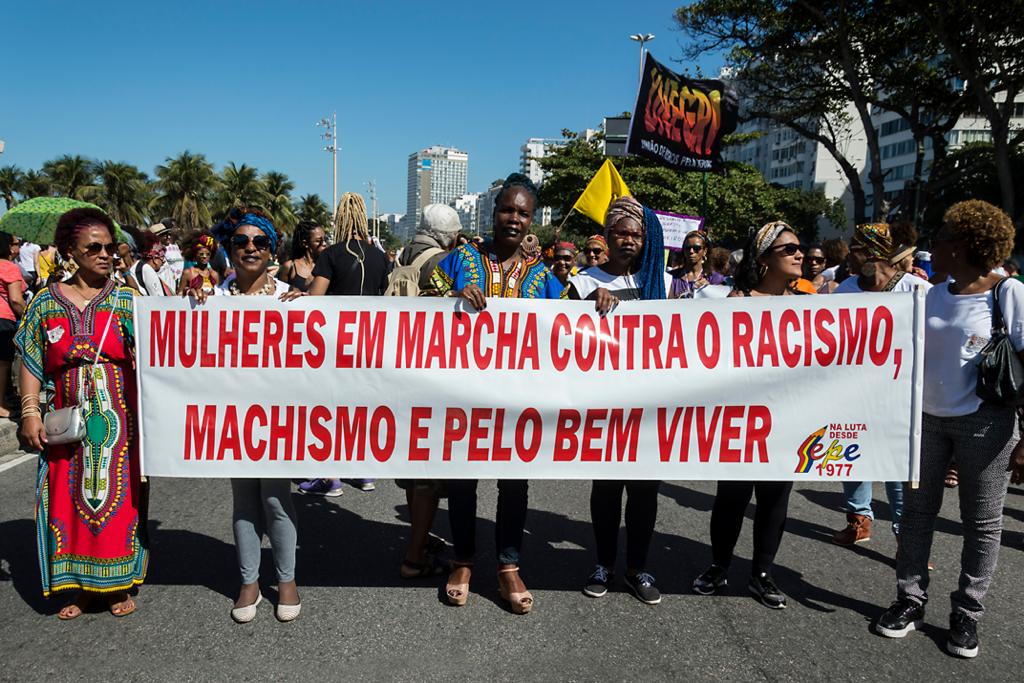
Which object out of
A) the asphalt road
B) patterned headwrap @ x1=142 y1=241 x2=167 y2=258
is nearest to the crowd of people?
the asphalt road

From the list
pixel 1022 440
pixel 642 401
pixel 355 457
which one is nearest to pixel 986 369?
pixel 1022 440

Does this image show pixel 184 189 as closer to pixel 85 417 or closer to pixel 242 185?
pixel 242 185

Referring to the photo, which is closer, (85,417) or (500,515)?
(85,417)

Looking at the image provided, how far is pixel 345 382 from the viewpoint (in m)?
3.32

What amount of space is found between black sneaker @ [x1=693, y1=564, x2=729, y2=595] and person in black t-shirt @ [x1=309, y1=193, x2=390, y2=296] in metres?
2.74

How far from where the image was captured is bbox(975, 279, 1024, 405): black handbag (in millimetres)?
2908

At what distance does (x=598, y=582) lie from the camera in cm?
360

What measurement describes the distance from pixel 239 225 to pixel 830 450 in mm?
2845

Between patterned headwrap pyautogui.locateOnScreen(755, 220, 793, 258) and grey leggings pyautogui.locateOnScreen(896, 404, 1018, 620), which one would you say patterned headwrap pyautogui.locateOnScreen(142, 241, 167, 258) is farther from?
grey leggings pyautogui.locateOnScreen(896, 404, 1018, 620)

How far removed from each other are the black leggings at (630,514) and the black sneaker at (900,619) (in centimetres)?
106

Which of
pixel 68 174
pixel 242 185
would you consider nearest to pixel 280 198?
pixel 242 185

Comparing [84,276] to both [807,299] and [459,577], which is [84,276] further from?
[807,299]

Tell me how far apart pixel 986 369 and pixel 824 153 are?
83.2 meters

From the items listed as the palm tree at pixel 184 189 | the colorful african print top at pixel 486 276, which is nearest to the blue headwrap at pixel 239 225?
the colorful african print top at pixel 486 276
